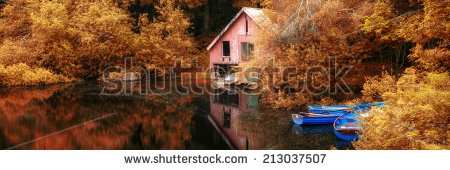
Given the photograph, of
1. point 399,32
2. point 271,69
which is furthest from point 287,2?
point 399,32

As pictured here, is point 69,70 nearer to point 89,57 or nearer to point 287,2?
point 89,57

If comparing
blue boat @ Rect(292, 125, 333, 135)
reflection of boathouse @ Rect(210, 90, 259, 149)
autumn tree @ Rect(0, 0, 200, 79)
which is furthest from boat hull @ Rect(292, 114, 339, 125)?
autumn tree @ Rect(0, 0, 200, 79)

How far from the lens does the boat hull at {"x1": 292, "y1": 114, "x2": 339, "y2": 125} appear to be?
15352 mm

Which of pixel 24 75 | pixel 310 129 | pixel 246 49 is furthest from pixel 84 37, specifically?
pixel 310 129

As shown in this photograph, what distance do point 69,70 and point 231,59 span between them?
13.4 m

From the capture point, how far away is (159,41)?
118 feet

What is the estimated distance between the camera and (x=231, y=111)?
1933 centimetres

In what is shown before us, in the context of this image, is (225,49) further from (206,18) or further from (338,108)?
(338,108)

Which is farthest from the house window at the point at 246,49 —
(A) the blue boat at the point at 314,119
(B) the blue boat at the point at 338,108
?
(A) the blue boat at the point at 314,119

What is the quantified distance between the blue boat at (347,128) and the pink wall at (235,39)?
44.8ft

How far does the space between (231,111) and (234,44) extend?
1084 cm

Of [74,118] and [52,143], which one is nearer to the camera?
[52,143]

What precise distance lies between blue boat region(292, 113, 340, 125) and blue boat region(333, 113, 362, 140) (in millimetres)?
1220

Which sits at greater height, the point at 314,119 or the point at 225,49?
the point at 225,49
